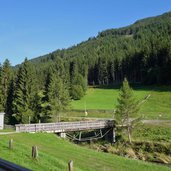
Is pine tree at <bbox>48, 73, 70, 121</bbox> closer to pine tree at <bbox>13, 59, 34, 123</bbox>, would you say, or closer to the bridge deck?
pine tree at <bbox>13, 59, 34, 123</bbox>

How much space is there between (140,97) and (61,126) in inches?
2002

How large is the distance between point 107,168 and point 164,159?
17.3 meters

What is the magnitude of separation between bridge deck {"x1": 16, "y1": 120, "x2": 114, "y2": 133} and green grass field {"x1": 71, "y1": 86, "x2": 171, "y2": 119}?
61.0 ft

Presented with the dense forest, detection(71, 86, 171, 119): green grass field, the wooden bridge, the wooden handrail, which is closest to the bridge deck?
the wooden bridge

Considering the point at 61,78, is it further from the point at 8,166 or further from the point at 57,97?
the point at 8,166

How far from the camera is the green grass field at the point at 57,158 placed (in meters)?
24.1

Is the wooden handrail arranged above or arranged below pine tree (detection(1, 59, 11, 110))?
below

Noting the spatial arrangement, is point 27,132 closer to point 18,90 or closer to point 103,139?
point 103,139

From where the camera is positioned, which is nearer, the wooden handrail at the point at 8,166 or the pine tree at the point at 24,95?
the wooden handrail at the point at 8,166

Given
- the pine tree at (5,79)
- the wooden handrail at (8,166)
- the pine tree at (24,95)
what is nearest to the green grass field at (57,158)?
the wooden handrail at (8,166)

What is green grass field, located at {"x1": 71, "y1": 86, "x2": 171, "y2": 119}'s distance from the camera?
83.1m

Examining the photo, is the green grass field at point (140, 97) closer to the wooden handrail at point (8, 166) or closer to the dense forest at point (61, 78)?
the dense forest at point (61, 78)

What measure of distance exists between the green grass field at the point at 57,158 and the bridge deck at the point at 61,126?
6.89 feet

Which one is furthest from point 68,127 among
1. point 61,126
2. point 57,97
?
point 57,97
